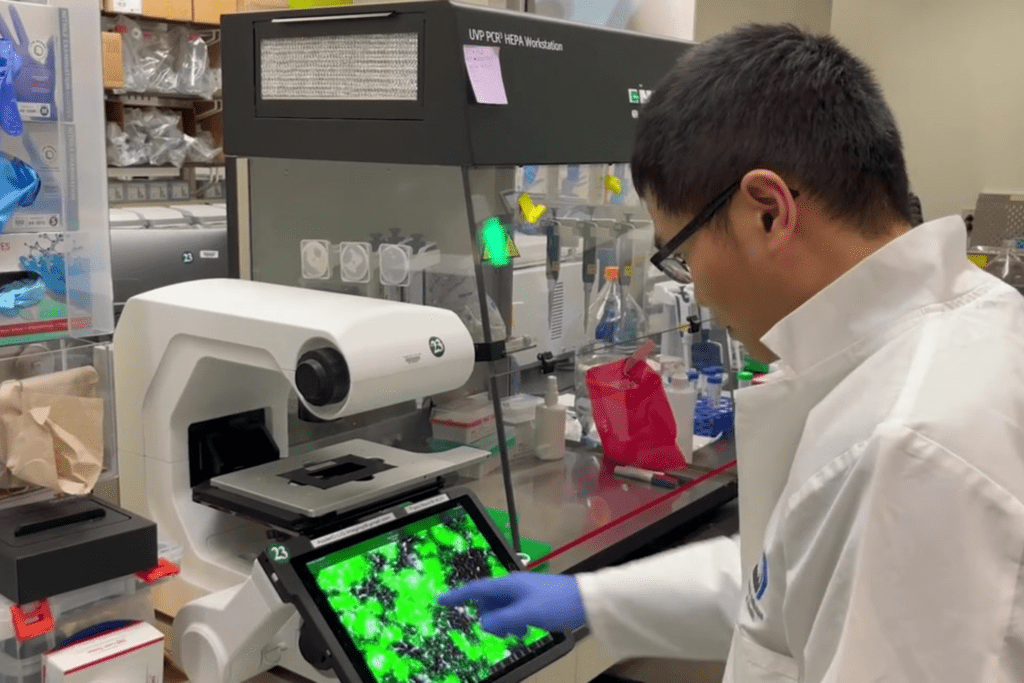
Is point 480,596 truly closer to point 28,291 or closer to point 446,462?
point 446,462

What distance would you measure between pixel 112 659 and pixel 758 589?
77 cm

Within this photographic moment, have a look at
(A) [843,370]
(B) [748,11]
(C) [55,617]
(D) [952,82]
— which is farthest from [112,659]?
(B) [748,11]

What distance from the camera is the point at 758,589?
0.93 meters

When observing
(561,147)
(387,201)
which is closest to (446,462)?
(387,201)

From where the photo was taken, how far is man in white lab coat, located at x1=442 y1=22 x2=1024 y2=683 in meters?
0.76

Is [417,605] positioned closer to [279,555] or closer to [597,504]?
[279,555]

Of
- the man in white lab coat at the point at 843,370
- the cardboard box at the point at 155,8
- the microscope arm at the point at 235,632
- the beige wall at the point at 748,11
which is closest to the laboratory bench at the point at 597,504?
the microscope arm at the point at 235,632

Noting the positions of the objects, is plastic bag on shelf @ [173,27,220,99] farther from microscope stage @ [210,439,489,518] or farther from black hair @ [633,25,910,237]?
black hair @ [633,25,910,237]

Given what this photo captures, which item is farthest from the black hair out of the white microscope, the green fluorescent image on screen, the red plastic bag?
the red plastic bag

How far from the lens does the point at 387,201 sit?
1.80 metres

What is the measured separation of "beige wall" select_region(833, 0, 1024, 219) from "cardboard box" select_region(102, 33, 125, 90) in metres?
3.14

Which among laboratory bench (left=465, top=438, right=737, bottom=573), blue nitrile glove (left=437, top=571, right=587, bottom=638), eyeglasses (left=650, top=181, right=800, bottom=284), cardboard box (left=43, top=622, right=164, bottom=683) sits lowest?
laboratory bench (left=465, top=438, right=737, bottom=573)

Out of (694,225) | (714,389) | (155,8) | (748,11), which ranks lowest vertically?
(714,389)

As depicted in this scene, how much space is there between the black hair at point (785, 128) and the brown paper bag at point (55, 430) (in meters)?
0.86
